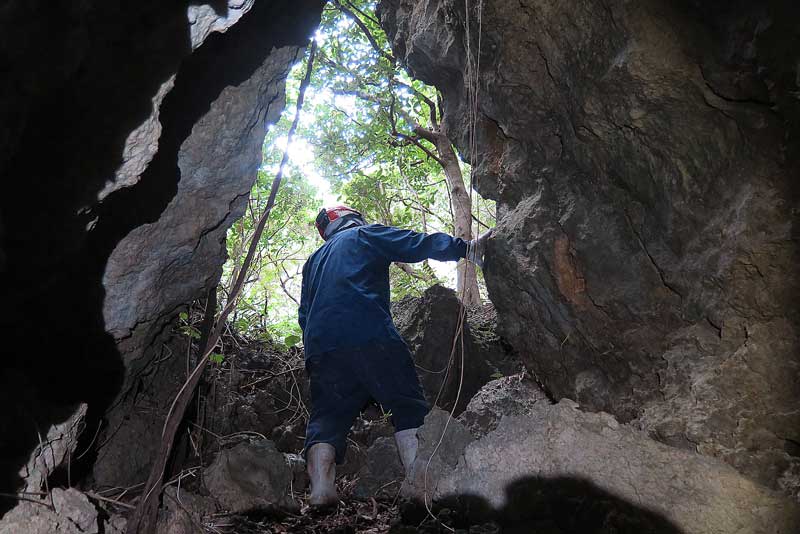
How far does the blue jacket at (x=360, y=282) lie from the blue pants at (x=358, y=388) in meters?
0.10

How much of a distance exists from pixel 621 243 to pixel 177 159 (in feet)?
8.77

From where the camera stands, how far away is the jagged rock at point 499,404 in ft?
10.1

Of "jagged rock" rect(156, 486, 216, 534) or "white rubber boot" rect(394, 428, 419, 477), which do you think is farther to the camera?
"white rubber boot" rect(394, 428, 419, 477)

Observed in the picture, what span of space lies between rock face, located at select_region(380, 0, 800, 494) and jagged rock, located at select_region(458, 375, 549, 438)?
166 mm

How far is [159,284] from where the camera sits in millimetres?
3178

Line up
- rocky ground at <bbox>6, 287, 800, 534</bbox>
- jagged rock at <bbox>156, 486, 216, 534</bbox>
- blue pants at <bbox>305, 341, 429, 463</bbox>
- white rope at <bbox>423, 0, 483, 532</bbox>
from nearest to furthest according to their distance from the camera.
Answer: rocky ground at <bbox>6, 287, 800, 534</bbox> → jagged rock at <bbox>156, 486, 216, 534</bbox> → white rope at <bbox>423, 0, 483, 532</bbox> → blue pants at <bbox>305, 341, 429, 463</bbox>

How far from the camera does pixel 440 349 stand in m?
4.66

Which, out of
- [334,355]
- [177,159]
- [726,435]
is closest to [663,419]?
[726,435]

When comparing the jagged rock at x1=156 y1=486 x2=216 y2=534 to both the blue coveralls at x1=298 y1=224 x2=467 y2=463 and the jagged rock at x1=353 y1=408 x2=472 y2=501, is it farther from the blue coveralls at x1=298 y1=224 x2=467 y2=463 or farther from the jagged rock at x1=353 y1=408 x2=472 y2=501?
the jagged rock at x1=353 y1=408 x2=472 y2=501

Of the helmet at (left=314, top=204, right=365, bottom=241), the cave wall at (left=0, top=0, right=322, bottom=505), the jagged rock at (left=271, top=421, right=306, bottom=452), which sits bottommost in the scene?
the jagged rock at (left=271, top=421, right=306, bottom=452)

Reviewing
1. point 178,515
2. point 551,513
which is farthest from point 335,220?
point 551,513

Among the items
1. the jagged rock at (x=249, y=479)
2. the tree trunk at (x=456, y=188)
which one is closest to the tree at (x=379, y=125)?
the tree trunk at (x=456, y=188)

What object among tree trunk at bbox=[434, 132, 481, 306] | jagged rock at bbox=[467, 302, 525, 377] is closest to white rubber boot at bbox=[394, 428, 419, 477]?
jagged rock at bbox=[467, 302, 525, 377]

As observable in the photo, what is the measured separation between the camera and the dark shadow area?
218 centimetres
